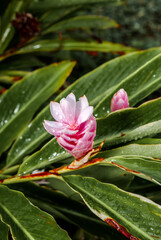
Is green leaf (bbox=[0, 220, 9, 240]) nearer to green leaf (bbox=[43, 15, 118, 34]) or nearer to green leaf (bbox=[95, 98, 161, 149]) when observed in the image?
green leaf (bbox=[95, 98, 161, 149])

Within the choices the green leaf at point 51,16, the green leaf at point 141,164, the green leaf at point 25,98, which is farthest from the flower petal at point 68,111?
the green leaf at point 51,16

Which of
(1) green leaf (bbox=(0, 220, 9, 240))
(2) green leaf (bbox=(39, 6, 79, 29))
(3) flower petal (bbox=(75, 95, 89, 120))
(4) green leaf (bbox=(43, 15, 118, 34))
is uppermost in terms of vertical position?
(2) green leaf (bbox=(39, 6, 79, 29))

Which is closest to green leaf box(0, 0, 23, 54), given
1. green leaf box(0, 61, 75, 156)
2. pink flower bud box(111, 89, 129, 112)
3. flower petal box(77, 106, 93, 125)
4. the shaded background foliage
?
the shaded background foliage

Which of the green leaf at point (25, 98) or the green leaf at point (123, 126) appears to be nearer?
the green leaf at point (123, 126)

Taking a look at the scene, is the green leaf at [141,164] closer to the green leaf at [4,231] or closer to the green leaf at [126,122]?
the green leaf at [126,122]

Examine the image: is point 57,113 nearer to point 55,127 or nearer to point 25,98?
point 55,127

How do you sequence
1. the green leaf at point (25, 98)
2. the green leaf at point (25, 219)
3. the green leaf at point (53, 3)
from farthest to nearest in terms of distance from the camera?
the green leaf at point (53, 3) < the green leaf at point (25, 98) < the green leaf at point (25, 219)
